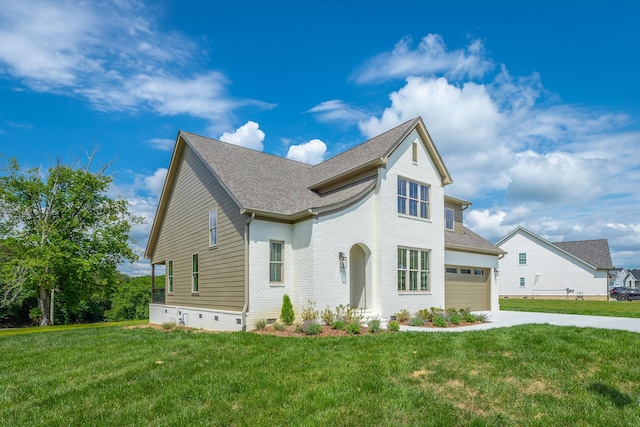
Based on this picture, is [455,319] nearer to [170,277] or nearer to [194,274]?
[194,274]

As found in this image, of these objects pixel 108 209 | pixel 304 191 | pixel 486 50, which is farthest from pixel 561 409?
pixel 108 209

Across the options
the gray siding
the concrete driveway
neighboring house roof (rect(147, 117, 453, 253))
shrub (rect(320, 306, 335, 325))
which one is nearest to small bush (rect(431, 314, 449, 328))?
the concrete driveway

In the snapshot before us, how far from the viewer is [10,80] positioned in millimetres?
18250

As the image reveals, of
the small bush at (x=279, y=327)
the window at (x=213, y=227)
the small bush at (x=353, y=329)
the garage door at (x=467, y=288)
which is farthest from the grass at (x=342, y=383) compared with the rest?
the garage door at (x=467, y=288)

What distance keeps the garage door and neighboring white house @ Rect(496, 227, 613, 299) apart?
24.3 m

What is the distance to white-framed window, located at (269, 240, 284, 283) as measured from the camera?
14055mm

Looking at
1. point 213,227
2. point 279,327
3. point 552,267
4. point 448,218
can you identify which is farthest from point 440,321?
point 552,267

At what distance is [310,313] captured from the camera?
42.7 feet

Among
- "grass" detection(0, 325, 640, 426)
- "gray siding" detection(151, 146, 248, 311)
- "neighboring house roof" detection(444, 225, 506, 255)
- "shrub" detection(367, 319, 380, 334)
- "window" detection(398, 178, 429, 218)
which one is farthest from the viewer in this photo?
"neighboring house roof" detection(444, 225, 506, 255)

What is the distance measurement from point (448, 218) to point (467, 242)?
169cm

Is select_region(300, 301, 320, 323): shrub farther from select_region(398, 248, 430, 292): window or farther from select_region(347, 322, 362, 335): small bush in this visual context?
select_region(398, 248, 430, 292): window

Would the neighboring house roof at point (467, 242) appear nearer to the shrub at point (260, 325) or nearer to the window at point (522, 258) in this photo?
the shrub at point (260, 325)

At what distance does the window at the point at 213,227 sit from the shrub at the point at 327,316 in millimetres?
5465

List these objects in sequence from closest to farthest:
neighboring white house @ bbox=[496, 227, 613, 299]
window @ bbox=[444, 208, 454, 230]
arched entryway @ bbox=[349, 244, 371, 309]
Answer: arched entryway @ bbox=[349, 244, 371, 309] < window @ bbox=[444, 208, 454, 230] < neighboring white house @ bbox=[496, 227, 613, 299]
